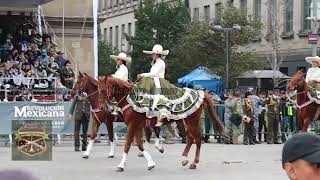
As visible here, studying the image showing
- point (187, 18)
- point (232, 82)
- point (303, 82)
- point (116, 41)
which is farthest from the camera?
point (116, 41)

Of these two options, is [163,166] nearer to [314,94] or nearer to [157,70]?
[157,70]

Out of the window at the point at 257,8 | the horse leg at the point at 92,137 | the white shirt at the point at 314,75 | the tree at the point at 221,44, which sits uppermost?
the window at the point at 257,8

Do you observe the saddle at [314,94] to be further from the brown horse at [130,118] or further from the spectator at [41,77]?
the spectator at [41,77]

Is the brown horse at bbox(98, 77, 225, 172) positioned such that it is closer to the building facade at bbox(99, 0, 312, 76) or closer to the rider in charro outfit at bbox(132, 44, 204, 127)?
the rider in charro outfit at bbox(132, 44, 204, 127)

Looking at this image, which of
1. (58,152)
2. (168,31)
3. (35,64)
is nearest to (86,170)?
(58,152)

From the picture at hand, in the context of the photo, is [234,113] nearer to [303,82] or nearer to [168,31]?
[303,82]

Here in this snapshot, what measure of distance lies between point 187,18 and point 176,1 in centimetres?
521

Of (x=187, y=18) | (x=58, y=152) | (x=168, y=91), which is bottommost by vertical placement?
(x=58, y=152)

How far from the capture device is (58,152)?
19.8 meters

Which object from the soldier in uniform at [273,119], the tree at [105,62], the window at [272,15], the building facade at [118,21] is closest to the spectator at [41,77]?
the soldier in uniform at [273,119]

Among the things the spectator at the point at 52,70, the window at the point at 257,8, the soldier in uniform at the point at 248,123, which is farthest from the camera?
the window at the point at 257,8

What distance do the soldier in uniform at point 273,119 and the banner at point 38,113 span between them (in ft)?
22.4

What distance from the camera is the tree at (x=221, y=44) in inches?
1763

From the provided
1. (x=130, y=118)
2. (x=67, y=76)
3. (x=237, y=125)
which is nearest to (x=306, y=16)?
(x=67, y=76)
